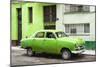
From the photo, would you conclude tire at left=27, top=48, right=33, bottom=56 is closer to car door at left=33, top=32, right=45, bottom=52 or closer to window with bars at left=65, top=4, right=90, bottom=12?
car door at left=33, top=32, right=45, bottom=52

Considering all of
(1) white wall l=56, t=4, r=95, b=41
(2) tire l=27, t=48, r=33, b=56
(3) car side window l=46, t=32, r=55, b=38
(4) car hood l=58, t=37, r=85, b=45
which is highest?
(1) white wall l=56, t=4, r=95, b=41

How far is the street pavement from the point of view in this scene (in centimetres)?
371

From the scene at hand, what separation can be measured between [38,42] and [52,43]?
0.25 meters

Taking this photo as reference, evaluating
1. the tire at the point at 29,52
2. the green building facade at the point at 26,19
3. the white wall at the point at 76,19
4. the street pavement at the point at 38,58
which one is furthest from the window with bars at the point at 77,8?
the tire at the point at 29,52

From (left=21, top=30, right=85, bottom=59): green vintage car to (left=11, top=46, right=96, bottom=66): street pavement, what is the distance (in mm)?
73

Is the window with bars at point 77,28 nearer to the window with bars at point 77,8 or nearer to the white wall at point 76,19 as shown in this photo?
the white wall at point 76,19

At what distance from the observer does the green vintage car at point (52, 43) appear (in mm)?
3902

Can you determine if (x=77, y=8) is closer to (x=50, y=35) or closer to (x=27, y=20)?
(x=50, y=35)

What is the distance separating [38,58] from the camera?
3896 millimetres

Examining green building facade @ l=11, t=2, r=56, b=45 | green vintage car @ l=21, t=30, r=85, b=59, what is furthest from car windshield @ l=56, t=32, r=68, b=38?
green building facade @ l=11, t=2, r=56, b=45

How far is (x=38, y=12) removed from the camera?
3.95 m

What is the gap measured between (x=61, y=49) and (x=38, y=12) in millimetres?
756

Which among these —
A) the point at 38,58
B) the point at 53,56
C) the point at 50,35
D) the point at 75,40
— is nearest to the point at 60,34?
the point at 50,35
